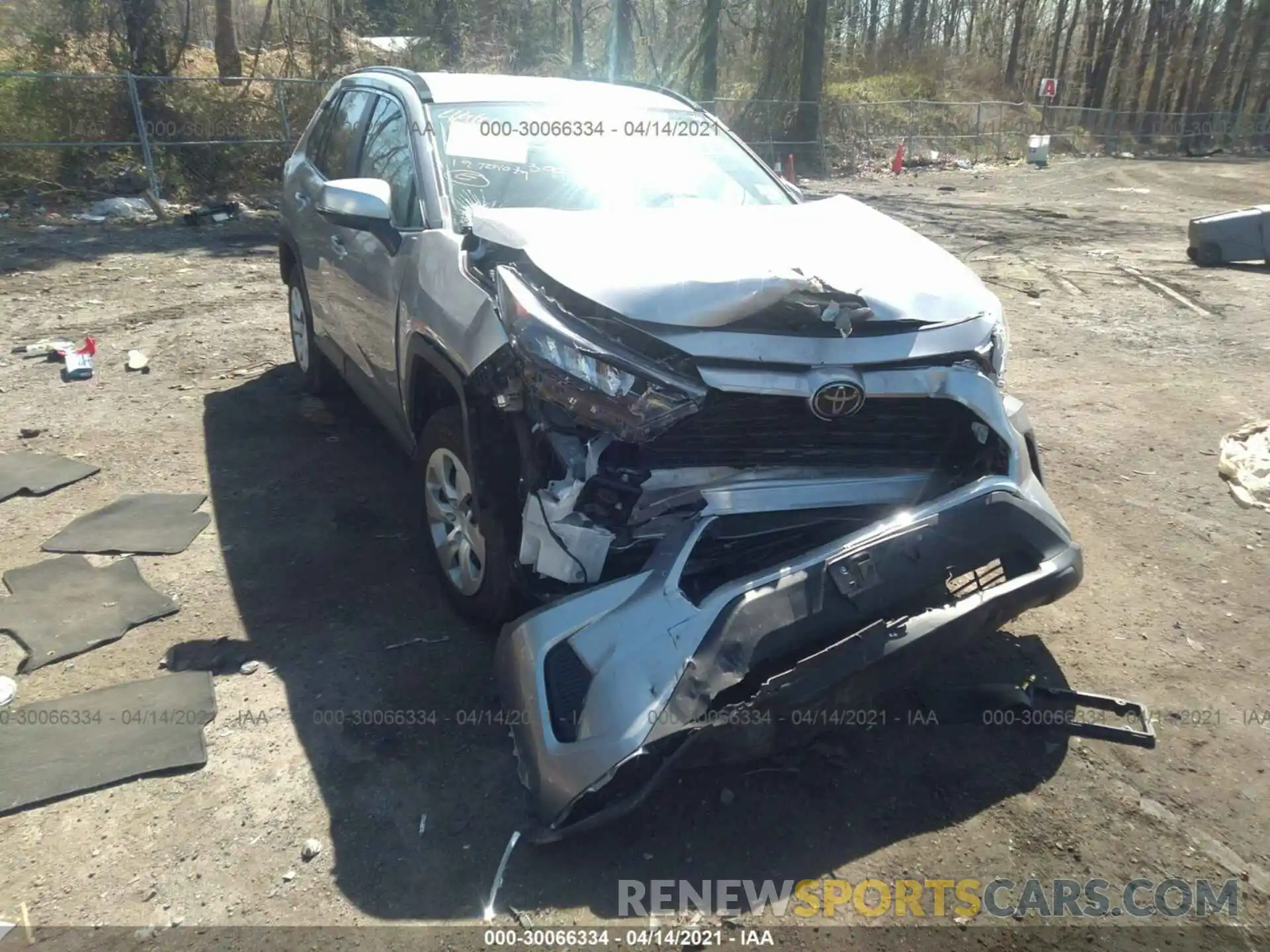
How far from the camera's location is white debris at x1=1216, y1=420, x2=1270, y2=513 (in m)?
4.86

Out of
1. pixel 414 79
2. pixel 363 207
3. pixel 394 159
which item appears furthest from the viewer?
pixel 414 79

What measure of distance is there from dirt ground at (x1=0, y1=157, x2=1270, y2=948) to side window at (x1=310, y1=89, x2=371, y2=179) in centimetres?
152

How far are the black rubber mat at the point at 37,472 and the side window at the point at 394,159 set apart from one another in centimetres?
226

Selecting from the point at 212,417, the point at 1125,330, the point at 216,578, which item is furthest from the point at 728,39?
the point at 216,578

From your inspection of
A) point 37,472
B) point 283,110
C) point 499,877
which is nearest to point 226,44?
point 283,110

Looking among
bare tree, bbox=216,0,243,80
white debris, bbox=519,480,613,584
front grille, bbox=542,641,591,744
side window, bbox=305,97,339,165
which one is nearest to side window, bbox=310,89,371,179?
side window, bbox=305,97,339,165

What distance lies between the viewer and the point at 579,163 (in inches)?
160

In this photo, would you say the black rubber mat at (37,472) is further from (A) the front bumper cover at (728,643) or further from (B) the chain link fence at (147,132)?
(B) the chain link fence at (147,132)

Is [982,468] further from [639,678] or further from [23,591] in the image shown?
[23,591]

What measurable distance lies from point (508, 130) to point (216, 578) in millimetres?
2336

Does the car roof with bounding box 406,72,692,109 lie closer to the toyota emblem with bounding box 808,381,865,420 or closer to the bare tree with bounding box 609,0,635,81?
the toyota emblem with bounding box 808,381,865,420

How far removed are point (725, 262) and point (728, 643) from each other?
1217 millimetres

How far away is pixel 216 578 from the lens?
4.06 meters

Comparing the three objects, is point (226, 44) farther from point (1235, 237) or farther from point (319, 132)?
point (1235, 237)
